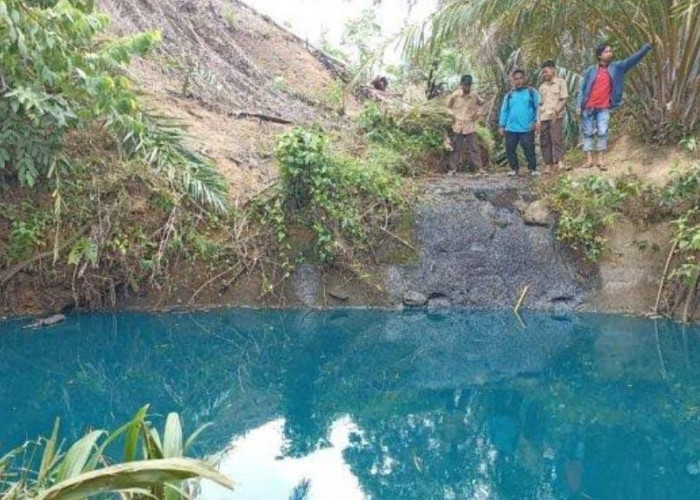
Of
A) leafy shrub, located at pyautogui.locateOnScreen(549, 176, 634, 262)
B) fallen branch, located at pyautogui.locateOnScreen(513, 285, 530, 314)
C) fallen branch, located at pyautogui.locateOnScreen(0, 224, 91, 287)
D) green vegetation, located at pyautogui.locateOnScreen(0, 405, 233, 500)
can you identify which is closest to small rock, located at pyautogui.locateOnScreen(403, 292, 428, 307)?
fallen branch, located at pyautogui.locateOnScreen(513, 285, 530, 314)

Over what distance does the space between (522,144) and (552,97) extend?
879 millimetres

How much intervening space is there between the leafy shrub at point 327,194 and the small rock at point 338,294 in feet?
1.24

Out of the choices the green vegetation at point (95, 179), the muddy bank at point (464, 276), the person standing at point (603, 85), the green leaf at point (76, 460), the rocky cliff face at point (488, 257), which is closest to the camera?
the green leaf at point (76, 460)

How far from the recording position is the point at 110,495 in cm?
389

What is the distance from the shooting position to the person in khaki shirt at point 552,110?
29.0 ft

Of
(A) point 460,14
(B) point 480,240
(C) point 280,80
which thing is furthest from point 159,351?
(C) point 280,80

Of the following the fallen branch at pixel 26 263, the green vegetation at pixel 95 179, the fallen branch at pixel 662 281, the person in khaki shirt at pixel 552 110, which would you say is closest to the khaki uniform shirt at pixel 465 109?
the person in khaki shirt at pixel 552 110

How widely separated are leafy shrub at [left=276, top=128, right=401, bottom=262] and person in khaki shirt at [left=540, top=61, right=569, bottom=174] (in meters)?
2.04

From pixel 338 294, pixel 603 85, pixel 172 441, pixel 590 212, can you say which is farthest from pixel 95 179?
pixel 172 441

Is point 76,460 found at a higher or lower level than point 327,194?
lower

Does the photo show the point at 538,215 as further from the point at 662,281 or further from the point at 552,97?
the point at 662,281

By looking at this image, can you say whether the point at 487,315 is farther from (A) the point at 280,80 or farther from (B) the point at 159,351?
(A) the point at 280,80

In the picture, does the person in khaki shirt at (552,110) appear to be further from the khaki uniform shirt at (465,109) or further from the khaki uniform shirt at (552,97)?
the khaki uniform shirt at (465,109)

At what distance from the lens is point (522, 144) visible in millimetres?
9570
